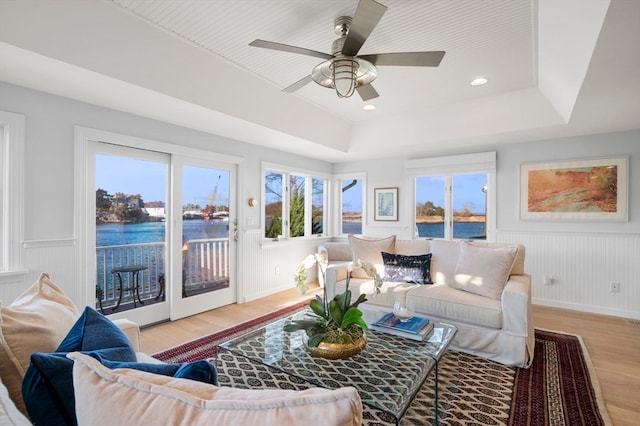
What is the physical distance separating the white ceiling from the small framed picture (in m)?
1.67

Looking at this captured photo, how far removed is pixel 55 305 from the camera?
1.25 meters

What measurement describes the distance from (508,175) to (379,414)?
12.5 feet

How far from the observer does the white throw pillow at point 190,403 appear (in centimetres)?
49

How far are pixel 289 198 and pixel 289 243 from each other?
Answer: 0.75 metres

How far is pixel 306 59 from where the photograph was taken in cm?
285

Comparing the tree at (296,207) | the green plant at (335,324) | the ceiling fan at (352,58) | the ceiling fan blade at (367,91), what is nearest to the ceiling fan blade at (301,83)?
the ceiling fan at (352,58)

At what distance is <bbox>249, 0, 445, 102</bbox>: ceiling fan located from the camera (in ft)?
5.89

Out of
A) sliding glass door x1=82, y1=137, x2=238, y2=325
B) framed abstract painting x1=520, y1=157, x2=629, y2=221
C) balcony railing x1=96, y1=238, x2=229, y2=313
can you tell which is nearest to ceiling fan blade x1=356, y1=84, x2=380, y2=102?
sliding glass door x1=82, y1=137, x2=238, y2=325

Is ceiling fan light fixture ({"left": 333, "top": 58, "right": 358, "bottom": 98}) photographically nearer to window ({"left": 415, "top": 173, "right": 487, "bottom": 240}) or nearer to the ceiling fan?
the ceiling fan

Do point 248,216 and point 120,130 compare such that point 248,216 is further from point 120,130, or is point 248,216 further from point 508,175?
point 508,175

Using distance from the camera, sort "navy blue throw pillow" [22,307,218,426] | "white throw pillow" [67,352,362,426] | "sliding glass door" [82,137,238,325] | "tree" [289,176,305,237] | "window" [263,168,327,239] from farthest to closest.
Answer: "tree" [289,176,305,237] → "window" [263,168,327,239] → "sliding glass door" [82,137,238,325] → "navy blue throw pillow" [22,307,218,426] → "white throw pillow" [67,352,362,426]

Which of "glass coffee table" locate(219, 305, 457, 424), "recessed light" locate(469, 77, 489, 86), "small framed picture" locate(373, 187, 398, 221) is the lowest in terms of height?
"glass coffee table" locate(219, 305, 457, 424)

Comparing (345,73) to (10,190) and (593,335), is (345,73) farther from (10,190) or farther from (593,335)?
(593,335)

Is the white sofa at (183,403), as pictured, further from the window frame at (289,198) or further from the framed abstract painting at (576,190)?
the framed abstract painting at (576,190)
